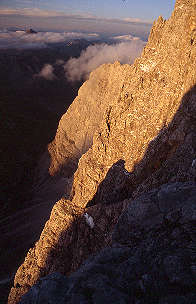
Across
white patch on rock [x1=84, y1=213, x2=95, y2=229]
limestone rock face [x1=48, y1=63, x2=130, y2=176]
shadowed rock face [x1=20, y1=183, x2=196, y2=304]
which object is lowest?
white patch on rock [x1=84, y1=213, x2=95, y2=229]

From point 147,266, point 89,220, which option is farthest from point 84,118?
point 147,266

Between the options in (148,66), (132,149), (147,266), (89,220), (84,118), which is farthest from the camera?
(84,118)

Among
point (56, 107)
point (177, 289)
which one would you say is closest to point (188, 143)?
point (177, 289)

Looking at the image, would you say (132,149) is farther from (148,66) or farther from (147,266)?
(147,266)

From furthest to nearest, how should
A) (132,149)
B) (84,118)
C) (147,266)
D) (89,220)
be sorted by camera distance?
(84,118) < (132,149) < (89,220) < (147,266)

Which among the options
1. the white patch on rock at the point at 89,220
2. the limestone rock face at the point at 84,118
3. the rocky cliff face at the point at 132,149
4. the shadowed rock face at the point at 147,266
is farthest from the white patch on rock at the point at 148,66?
the limestone rock face at the point at 84,118

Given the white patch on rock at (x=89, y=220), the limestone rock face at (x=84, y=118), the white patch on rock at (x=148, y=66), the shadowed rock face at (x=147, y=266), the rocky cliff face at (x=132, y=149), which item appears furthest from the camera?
the limestone rock face at (x=84, y=118)

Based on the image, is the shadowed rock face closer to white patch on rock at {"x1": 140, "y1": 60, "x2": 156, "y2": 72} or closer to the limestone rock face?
white patch on rock at {"x1": 140, "y1": 60, "x2": 156, "y2": 72}

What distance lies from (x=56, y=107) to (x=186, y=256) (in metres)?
123

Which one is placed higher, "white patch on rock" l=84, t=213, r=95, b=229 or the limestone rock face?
the limestone rock face


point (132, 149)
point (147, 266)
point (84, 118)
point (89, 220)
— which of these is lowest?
point (89, 220)

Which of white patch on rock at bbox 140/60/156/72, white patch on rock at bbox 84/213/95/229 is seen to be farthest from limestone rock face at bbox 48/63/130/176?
white patch on rock at bbox 84/213/95/229

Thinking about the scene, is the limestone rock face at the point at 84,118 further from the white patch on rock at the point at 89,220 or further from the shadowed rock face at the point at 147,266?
the shadowed rock face at the point at 147,266

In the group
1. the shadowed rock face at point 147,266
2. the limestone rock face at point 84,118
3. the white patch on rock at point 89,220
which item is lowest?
the white patch on rock at point 89,220
